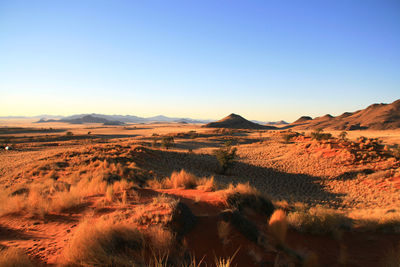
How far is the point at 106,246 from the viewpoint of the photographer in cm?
330

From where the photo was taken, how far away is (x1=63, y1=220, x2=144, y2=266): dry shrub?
3000 mm

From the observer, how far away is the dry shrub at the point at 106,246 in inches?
118

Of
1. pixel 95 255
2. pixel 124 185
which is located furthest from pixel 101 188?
pixel 95 255

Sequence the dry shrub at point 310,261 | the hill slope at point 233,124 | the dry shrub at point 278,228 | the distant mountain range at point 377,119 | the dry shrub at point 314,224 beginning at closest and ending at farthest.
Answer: the dry shrub at point 310,261 → the dry shrub at point 278,228 → the dry shrub at point 314,224 → the distant mountain range at point 377,119 → the hill slope at point 233,124

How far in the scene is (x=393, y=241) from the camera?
5.01 metres

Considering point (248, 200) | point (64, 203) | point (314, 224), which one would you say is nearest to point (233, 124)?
point (248, 200)

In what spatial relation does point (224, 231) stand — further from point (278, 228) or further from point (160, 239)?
point (278, 228)

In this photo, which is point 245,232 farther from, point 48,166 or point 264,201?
point 48,166

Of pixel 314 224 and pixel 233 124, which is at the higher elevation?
pixel 233 124

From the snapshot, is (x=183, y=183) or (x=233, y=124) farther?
(x=233, y=124)

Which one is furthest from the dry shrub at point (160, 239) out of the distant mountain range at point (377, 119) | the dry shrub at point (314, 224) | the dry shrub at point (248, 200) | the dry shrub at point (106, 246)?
the distant mountain range at point (377, 119)

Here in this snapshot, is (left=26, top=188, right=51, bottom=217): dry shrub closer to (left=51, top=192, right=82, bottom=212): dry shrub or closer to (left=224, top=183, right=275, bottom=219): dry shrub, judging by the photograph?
(left=51, top=192, right=82, bottom=212): dry shrub

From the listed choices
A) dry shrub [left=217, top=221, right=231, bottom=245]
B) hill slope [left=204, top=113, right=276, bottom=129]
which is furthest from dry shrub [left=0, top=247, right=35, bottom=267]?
hill slope [left=204, top=113, right=276, bottom=129]

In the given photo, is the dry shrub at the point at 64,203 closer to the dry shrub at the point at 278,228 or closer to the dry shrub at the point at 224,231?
the dry shrub at the point at 224,231
